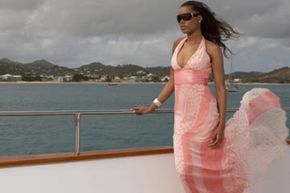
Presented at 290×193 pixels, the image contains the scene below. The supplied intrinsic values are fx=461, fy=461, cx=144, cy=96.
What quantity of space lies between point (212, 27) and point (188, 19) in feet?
0.51

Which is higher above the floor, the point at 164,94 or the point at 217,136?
the point at 164,94

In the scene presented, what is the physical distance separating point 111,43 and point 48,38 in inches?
323

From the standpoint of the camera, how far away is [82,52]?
1597 inches

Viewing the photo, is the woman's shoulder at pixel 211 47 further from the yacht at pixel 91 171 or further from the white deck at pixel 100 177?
the white deck at pixel 100 177

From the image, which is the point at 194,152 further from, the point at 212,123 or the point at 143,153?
the point at 143,153

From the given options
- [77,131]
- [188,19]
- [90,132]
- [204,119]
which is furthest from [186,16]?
[90,132]

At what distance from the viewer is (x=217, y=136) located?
2.32 metres

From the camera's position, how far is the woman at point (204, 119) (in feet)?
7.67

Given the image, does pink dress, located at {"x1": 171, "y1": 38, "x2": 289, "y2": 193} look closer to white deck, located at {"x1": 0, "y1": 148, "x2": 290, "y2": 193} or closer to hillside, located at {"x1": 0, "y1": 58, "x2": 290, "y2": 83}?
white deck, located at {"x1": 0, "y1": 148, "x2": 290, "y2": 193}

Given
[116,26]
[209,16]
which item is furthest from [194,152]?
[116,26]

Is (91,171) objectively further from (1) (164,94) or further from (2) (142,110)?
(1) (164,94)

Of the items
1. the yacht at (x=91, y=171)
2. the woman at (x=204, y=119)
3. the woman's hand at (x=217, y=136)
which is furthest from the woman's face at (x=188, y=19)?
the yacht at (x=91, y=171)

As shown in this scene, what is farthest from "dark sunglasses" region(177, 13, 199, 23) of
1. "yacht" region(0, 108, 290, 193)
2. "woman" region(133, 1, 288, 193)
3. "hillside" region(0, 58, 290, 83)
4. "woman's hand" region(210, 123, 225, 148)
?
"hillside" region(0, 58, 290, 83)

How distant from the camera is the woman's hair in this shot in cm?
237
